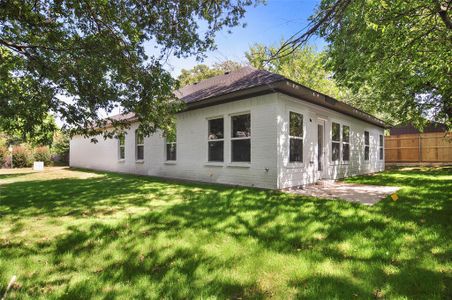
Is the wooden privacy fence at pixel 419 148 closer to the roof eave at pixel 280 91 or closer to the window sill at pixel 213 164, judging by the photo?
the roof eave at pixel 280 91

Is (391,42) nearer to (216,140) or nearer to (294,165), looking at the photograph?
Answer: (294,165)

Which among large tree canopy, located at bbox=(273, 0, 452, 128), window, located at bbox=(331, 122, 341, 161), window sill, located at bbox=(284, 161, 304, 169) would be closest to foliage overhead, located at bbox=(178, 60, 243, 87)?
window, located at bbox=(331, 122, 341, 161)

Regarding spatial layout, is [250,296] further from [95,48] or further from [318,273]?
[95,48]

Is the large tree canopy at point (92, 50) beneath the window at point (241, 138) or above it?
above

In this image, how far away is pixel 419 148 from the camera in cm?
2166

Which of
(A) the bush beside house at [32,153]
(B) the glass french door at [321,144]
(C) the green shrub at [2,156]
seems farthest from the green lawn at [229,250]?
(C) the green shrub at [2,156]

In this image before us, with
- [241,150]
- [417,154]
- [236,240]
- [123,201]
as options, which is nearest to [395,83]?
[241,150]

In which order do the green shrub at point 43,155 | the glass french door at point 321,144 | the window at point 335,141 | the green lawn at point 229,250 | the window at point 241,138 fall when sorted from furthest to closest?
the green shrub at point 43,155, the window at point 335,141, the glass french door at point 321,144, the window at point 241,138, the green lawn at point 229,250

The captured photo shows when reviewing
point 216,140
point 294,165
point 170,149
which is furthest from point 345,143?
point 170,149

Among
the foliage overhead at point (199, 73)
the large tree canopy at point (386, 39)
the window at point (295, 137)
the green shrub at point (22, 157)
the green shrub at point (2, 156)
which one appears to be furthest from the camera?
the foliage overhead at point (199, 73)

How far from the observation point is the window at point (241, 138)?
870 cm

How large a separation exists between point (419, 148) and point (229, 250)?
23843 millimetres

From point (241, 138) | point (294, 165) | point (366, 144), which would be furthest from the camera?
point (366, 144)

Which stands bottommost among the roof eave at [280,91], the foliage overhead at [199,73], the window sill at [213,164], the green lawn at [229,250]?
the green lawn at [229,250]
